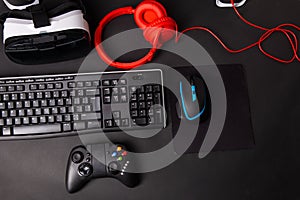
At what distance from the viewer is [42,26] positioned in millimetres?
698

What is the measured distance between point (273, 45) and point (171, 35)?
241mm

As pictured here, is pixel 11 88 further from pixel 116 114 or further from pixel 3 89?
pixel 116 114

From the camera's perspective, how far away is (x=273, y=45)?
811 mm

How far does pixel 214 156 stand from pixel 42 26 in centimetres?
44

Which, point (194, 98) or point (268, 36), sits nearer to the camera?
point (194, 98)

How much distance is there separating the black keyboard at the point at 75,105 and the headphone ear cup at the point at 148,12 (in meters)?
0.13

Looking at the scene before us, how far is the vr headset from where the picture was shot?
0.69 meters

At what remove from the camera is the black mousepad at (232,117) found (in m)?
0.74

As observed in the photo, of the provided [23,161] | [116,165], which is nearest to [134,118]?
[116,165]

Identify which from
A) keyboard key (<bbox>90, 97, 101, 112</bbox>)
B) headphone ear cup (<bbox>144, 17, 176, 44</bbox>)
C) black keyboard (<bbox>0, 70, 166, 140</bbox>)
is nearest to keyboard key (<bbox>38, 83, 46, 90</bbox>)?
black keyboard (<bbox>0, 70, 166, 140</bbox>)

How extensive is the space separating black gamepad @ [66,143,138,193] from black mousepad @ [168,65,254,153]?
0.43 ft

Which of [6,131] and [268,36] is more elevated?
[268,36]

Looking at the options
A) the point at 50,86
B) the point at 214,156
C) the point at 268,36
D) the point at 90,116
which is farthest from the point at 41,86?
the point at 268,36

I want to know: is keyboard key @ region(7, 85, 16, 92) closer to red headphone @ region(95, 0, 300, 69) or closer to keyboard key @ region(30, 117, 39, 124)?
keyboard key @ region(30, 117, 39, 124)
